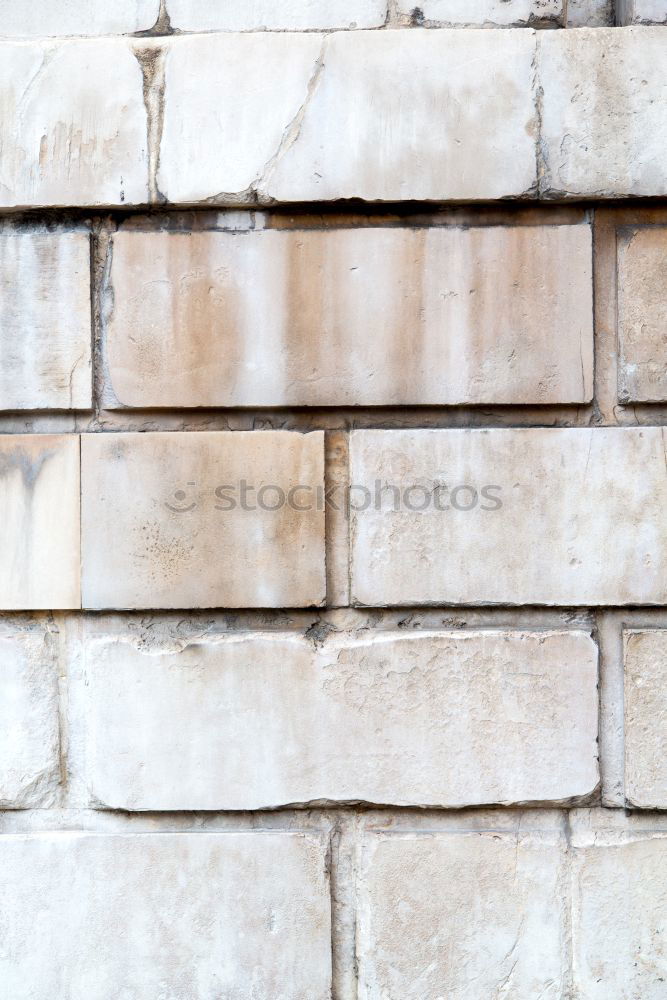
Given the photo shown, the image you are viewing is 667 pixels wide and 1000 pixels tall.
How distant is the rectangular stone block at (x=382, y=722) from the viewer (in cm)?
170

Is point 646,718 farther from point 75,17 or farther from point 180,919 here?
point 75,17

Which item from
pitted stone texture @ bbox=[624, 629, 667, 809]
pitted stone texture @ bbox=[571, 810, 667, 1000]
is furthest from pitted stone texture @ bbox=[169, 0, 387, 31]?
pitted stone texture @ bbox=[571, 810, 667, 1000]

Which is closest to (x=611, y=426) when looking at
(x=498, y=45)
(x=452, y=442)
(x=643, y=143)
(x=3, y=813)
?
(x=452, y=442)

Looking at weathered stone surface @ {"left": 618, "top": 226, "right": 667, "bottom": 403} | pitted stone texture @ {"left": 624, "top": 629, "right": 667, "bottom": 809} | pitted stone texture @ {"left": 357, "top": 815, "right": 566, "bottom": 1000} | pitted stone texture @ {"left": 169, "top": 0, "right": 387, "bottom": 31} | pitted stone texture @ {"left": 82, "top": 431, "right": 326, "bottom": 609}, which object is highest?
pitted stone texture @ {"left": 169, "top": 0, "right": 387, "bottom": 31}

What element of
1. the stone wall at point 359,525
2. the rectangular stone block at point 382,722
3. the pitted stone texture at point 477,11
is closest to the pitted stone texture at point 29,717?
the stone wall at point 359,525

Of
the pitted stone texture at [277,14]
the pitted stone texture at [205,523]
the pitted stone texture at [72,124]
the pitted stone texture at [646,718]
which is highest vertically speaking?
the pitted stone texture at [277,14]

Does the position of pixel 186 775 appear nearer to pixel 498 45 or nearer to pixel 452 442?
pixel 452 442

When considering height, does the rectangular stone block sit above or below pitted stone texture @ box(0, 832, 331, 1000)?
above

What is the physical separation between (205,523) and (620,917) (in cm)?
138

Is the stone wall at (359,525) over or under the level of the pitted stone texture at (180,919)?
over

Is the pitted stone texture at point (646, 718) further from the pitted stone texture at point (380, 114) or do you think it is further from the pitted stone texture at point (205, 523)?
the pitted stone texture at point (380, 114)

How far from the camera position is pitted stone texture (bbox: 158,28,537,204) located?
1691mm

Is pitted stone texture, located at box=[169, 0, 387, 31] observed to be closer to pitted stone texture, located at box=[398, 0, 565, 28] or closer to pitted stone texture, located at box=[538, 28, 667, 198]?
Result: pitted stone texture, located at box=[398, 0, 565, 28]

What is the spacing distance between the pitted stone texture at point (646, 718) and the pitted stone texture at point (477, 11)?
1548mm
